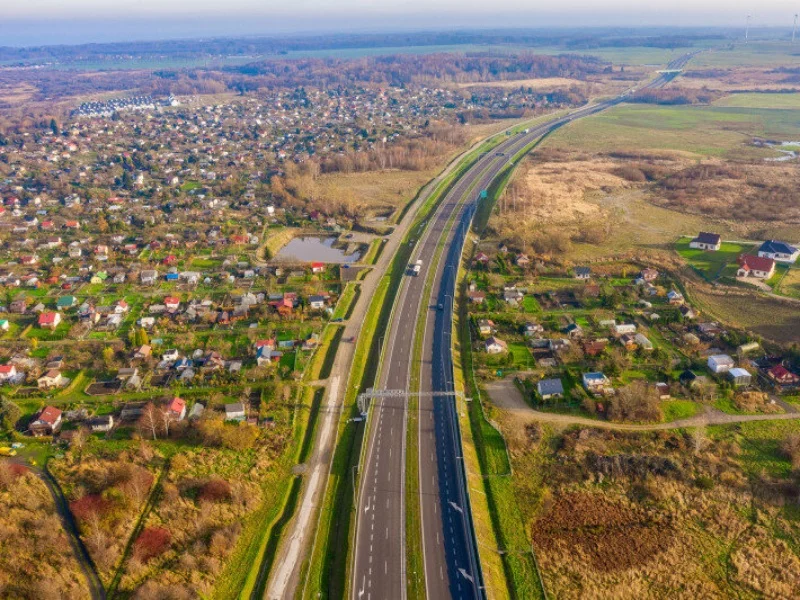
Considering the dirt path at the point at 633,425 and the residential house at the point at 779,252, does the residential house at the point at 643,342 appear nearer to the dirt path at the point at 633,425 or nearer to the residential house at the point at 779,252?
the dirt path at the point at 633,425

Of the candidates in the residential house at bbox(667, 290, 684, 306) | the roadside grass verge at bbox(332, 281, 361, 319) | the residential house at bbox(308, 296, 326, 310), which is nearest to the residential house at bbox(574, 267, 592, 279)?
the residential house at bbox(667, 290, 684, 306)

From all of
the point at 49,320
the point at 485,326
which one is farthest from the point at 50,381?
the point at 485,326

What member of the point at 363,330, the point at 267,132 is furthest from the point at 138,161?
the point at 363,330

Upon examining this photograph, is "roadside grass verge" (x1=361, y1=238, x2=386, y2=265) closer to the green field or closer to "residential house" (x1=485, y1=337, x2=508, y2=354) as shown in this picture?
"residential house" (x1=485, y1=337, x2=508, y2=354)

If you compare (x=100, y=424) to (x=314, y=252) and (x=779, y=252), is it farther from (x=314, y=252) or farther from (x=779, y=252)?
(x=779, y=252)

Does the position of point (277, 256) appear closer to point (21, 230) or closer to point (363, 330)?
point (363, 330)

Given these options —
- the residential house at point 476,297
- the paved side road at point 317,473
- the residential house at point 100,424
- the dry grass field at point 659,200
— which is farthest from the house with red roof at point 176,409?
the dry grass field at point 659,200
